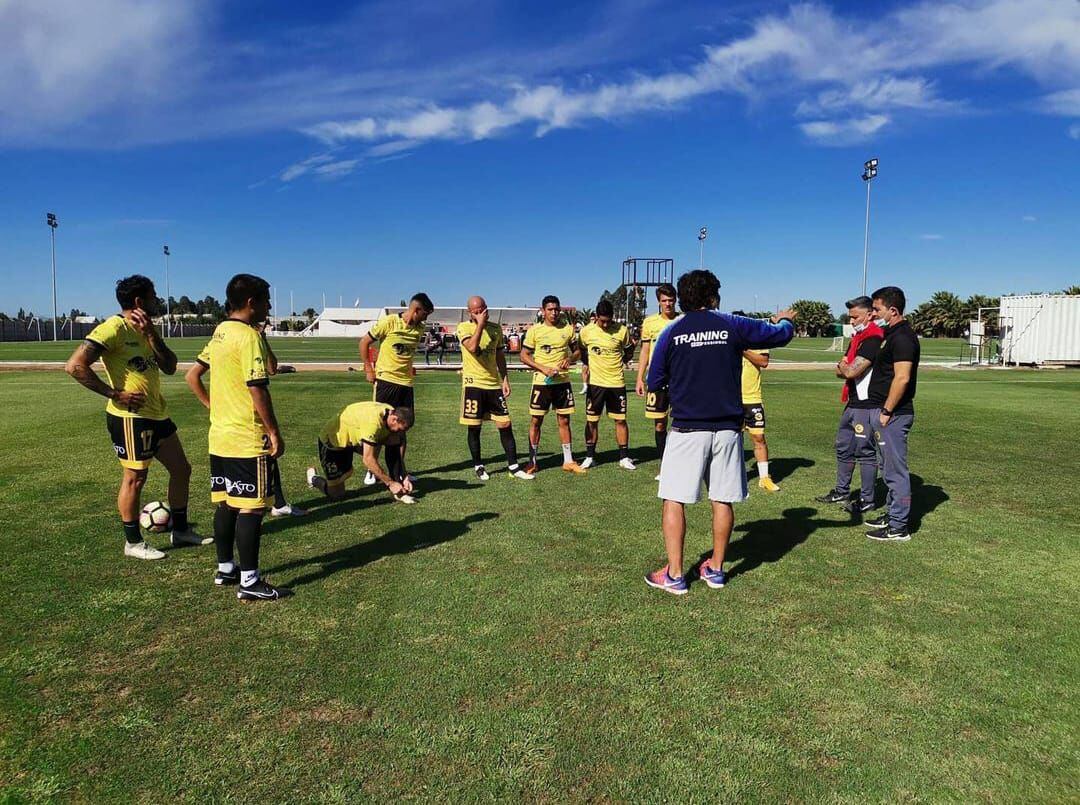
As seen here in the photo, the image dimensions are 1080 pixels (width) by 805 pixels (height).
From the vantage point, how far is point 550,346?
27.5 ft

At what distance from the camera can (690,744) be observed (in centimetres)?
283

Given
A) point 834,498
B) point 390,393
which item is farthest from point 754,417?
point 390,393

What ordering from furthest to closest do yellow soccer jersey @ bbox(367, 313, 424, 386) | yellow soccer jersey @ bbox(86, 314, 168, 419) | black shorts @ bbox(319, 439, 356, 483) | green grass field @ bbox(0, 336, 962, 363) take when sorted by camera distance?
green grass field @ bbox(0, 336, 962, 363), yellow soccer jersey @ bbox(367, 313, 424, 386), black shorts @ bbox(319, 439, 356, 483), yellow soccer jersey @ bbox(86, 314, 168, 419)

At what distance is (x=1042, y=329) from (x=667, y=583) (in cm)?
3143

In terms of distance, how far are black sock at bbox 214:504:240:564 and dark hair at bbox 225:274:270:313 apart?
4.34 feet

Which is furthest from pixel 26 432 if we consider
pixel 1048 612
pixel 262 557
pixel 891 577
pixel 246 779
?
pixel 1048 612

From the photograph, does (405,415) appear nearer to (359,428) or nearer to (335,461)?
(359,428)

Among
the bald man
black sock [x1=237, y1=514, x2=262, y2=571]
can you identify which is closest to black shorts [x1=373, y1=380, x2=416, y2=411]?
the bald man

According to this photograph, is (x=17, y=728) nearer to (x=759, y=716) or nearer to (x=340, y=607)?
(x=340, y=607)

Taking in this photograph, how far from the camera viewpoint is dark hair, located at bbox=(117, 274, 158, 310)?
491 centimetres

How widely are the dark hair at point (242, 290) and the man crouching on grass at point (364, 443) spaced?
2.57 m

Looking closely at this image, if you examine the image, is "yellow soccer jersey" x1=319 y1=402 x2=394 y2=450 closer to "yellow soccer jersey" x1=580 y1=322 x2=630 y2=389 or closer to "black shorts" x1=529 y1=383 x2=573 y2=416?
"black shorts" x1=529 y1=383 x2=573 y2=416

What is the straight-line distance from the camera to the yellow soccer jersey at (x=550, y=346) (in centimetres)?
838

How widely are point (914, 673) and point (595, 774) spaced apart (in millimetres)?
1914
